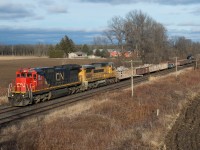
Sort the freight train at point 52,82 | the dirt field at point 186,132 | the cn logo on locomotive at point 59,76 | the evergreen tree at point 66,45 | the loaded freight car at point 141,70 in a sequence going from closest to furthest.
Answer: the dirt field at point 186,132
the freight train at point 52,82
the cn logo on locomotive at point 59,76
the loaded freight car at point 141,70
the evergreen tree at point 66,45

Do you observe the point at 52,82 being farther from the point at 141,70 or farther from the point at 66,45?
the point at 66,45

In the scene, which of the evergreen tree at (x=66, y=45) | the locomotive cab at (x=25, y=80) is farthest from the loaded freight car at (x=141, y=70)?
the evergreen tree at (x=66, y=45)

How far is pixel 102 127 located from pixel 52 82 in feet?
47.3

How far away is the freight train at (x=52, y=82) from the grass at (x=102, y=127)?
4.50 metres

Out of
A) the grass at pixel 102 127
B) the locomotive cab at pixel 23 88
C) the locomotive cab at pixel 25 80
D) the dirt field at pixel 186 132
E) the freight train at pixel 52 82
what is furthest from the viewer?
the locomotive cab at pixel 25 80

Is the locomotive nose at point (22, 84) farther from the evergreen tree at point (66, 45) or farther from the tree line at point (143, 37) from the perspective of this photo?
the evergreen tree at point (66, 45)

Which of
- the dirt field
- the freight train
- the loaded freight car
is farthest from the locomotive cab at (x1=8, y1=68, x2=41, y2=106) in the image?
the loaded freight car

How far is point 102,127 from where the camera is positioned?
1930 cm

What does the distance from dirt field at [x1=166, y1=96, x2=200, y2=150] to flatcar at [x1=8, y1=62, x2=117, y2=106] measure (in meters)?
12.2

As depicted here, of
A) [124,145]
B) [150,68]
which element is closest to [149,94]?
[124,145]

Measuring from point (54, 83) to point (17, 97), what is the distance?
5.38 m

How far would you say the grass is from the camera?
15.6 meters

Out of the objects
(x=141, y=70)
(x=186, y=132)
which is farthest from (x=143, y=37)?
(x=186, y=132)

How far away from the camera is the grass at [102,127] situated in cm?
1555
